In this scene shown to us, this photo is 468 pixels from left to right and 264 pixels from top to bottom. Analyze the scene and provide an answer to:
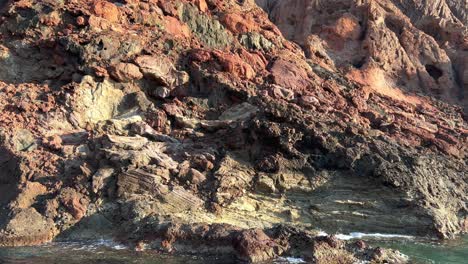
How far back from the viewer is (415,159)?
68.6 feet

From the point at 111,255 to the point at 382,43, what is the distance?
2824cm

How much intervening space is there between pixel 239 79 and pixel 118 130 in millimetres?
6678

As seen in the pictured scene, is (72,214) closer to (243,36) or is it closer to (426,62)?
(243,36)

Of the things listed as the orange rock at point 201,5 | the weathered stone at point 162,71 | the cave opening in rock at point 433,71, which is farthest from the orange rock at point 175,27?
the cave opening in rock at point 433,71

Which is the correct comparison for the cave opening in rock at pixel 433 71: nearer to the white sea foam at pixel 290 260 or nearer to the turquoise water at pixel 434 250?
the turquoise water at pixel 434 250

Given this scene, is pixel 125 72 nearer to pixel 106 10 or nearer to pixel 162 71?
pixel 162 71

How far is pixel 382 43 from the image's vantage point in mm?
37156

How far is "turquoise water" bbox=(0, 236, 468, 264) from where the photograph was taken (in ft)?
44.3

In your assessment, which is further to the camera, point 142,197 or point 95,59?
point 95,59

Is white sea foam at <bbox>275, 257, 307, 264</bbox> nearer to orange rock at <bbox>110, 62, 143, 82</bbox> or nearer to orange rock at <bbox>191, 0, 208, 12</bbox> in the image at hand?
orange rock at <bbox>110, 62, 143, 82</bbox>

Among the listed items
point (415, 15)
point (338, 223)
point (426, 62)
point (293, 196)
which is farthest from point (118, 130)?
point (415, 15)

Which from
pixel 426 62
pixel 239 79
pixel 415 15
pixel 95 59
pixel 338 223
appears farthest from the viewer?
pixel 415 15

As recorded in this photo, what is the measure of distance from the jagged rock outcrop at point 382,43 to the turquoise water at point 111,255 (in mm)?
19637

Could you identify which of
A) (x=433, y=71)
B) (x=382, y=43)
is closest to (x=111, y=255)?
(x=382, y=43)
